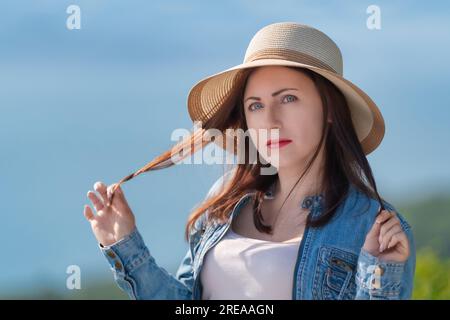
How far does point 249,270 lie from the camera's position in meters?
2.87

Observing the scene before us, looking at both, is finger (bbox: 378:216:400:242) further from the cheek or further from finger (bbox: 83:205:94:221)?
finger (bbox: 83:205:94:221)

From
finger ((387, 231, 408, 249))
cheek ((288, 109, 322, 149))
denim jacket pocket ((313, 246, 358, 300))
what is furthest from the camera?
cheek ((288, 109, 322, 149))

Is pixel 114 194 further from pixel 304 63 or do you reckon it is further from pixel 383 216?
pixel 383 216

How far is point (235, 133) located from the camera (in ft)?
11.0

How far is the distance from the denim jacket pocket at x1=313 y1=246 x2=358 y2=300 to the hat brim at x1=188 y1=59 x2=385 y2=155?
0.61 metres

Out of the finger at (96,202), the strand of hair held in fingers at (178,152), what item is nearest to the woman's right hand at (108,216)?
the finger at (96,202)

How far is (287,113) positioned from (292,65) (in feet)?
0.59

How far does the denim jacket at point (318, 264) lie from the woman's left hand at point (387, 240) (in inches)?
1.0

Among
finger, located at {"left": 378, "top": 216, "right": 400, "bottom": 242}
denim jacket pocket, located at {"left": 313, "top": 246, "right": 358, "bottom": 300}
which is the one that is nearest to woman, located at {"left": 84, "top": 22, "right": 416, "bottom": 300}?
denim jacket pocket, located at {"left": 313, "top": 246, "right": 358, "bottom": 300}

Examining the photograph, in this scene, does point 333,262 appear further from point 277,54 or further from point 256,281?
point 277,54

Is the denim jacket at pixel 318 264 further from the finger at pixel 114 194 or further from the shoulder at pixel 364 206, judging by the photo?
the finger at pixel 114 194

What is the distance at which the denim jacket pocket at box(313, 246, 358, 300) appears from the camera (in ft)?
9.20

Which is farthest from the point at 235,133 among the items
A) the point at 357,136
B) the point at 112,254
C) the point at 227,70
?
the point at 112,254
